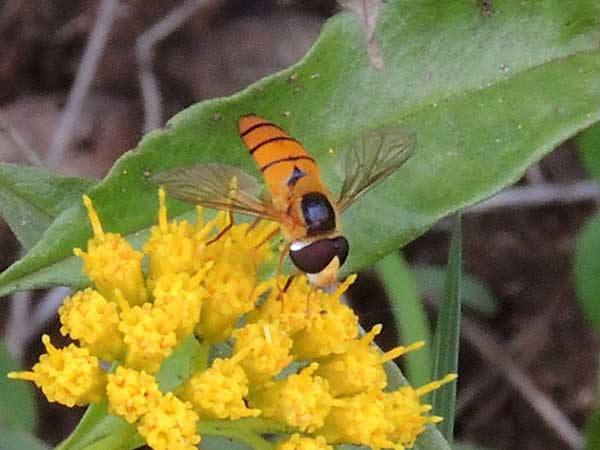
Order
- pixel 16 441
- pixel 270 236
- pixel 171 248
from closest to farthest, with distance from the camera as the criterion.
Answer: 1. pixel 171 248
2. pixel 270 236
3. pixel 16 441

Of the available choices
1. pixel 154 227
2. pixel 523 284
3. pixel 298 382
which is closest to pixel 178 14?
pixel 523 284

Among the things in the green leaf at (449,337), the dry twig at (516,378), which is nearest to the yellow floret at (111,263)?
the green leaf at (449,337)

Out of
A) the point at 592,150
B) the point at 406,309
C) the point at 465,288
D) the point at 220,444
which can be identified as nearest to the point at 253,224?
A: the point at 220,444

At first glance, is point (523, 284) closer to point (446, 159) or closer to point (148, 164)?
point (446, 159)

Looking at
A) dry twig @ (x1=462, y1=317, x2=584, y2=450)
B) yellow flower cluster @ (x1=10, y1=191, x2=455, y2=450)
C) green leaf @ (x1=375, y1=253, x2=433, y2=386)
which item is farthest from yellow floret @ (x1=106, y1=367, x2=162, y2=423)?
dry twig @ (x1=462, y1=317, x2=584, y2=450)

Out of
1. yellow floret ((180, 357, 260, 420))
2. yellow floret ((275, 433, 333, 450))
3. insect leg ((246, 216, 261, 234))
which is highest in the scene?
insect leg ((246, 216, 261, 234))

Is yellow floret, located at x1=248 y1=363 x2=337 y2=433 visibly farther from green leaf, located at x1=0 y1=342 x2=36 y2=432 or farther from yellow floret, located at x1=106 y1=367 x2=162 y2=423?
green leaf, located at x1=0 y1=342 x2=36 y2=432

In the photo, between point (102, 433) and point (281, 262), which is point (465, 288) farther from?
point (102, 433)
